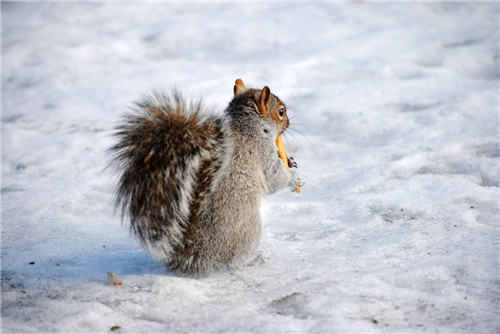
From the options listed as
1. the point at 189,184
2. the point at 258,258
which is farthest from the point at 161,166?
the point at 258,258

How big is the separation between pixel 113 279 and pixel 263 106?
126cm

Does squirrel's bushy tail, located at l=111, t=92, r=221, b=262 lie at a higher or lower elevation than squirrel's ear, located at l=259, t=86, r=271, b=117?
lower

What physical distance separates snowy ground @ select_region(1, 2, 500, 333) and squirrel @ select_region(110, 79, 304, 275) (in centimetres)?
19

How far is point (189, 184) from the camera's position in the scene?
260 cm

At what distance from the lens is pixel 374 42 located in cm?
672

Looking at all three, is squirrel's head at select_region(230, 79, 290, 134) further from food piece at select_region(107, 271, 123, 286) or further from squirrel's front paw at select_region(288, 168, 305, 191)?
food piece at select_region(107, 271, 123, 286)

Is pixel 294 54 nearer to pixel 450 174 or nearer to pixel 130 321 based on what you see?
pixel 450 174

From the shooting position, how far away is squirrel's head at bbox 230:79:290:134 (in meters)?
3.13

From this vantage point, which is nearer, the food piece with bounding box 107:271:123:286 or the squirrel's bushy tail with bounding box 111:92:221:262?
the squirrel's bushy tail with bounding box 111:92:221:262

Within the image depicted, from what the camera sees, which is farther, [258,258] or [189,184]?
[258,258]

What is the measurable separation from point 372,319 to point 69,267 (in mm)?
1639

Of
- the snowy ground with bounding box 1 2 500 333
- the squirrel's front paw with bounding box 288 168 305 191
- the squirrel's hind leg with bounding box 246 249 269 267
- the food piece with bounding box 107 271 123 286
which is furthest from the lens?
the squirrel's front paw with bounding box 288 168 305 191

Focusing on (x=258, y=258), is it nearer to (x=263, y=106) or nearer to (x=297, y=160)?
(x=263, y=106)

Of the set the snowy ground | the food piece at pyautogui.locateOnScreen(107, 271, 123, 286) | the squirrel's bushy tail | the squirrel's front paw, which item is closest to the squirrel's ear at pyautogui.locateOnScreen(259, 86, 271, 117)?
the squirrel's front paw
